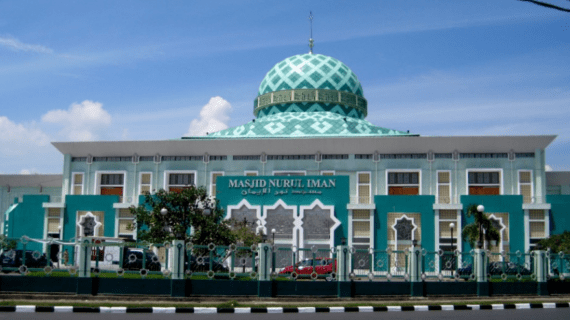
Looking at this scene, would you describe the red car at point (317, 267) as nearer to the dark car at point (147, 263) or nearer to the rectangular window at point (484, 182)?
the dark car at point (147, 263)

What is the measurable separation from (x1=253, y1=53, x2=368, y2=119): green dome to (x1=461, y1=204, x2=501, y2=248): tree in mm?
16127

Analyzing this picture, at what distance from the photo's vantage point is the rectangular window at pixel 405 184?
41.5 metres

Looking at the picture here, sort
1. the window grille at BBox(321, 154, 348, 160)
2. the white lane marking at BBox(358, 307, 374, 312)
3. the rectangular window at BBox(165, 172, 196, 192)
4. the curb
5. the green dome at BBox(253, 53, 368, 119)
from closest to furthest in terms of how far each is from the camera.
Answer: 1. the curb
2. the white lane marking at BBox(358, 307, 374, 312)
3. the window grille at BBox(321, 154, 348, 160)
4. the rectangular window at BBox(165, 172, 196, 192)
5. the green dome at BBox(253, 53, 368, 119)

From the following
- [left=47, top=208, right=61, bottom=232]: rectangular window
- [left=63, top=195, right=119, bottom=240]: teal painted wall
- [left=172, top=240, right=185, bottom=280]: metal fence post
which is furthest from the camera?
[left=47, top=208, right=61, bottom=232]: rectangular window

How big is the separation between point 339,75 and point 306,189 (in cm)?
1470

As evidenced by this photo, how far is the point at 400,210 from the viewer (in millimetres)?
39312

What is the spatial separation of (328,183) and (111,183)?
16520 mm

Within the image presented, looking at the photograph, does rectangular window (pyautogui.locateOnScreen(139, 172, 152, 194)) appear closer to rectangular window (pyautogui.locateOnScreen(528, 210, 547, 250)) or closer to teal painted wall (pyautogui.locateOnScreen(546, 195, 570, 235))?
Result: rectangular window (pyautogui.locateOnScreen(528, 210, 547, 250))

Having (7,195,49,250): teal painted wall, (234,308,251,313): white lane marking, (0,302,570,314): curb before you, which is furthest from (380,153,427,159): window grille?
(234,308,251,313): white lane marking

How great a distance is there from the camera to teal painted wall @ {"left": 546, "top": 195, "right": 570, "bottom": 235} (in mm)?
39188

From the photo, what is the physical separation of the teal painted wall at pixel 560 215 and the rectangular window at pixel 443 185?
6520 millimetres

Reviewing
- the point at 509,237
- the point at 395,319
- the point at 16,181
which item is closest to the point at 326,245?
the point at 509,237

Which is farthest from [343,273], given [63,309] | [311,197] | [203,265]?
[311,197]

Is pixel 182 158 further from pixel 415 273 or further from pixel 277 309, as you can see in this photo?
pixel 277 309
